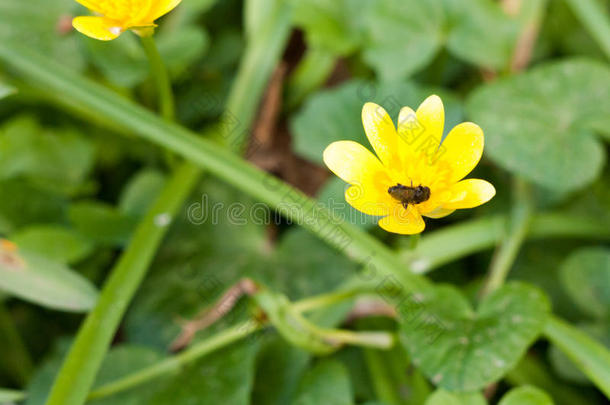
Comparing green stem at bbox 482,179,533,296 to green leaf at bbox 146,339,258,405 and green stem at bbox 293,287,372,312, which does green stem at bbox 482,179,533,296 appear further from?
green leaf at bbox 146,339,258,405

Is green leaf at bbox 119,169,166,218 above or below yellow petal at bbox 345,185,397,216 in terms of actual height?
below

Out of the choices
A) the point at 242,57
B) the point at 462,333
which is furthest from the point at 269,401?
the point at 242,57

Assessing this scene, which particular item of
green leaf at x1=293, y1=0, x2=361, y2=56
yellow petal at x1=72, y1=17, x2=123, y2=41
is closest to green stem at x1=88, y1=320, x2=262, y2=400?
yellow petal at x1=72, y1=17, x2=123, y2=41

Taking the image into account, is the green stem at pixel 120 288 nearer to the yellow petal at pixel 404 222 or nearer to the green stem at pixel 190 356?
the green stem at pixel 190 356

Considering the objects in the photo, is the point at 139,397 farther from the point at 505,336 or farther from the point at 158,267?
the point at 505,336

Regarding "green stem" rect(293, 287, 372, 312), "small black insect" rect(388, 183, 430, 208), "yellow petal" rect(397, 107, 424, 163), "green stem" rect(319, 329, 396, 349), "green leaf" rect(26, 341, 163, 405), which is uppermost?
"yellow petal" rect(397, 107, 424, 163)

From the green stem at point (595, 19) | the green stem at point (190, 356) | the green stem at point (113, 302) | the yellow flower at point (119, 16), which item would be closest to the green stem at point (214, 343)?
the green stem at point (190, 356)
